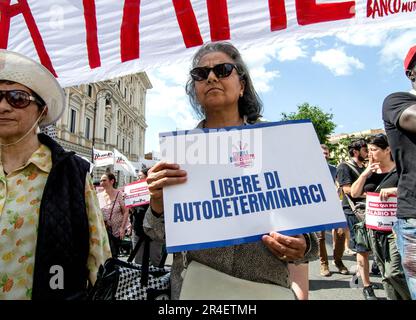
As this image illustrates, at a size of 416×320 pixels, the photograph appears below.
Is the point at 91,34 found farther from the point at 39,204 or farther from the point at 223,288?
the point at 223,288

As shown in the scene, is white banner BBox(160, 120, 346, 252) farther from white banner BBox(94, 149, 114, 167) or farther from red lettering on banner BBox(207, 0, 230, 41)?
white banner BBox(94, 149, 114, 167)

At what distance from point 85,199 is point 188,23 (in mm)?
1336

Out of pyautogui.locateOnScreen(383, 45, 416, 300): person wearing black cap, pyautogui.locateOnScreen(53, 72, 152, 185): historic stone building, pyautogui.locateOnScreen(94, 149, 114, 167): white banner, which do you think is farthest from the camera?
pyautogui.locateOnScreen(53, 72, 152, 185): historic stone building

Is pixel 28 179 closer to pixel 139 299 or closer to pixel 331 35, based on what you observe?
pixel 139 299

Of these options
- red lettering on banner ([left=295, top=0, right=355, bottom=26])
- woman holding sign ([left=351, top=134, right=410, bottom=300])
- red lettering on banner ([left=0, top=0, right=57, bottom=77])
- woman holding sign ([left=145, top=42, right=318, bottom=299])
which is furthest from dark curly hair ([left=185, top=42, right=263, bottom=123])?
woman holding sign ([left=351, top=134, right=410, bottom=300])

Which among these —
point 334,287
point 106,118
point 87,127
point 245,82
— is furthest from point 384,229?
point 106,118

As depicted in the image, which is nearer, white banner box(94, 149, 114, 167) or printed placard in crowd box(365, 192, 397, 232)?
printed placard in crowd box(365, 192, 397, 232)

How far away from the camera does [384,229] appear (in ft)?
11.1

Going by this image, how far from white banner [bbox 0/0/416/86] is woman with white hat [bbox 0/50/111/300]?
0.67 meters

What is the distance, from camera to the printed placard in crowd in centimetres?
338

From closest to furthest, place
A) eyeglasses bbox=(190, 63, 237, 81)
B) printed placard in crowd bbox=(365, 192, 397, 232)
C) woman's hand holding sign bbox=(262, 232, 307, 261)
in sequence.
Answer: woman's hand holding sign bbox=(262, 232, 307, 261), eyeglasses bbox=(190, 63, 237, 81), printed placard in crowd bbox=(365, 192, 397, 232)

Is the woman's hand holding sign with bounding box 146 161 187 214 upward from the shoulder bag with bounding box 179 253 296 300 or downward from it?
upward

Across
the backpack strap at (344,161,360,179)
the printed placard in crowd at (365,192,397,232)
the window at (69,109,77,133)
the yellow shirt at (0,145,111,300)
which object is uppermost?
the window at (69,109,77,133)

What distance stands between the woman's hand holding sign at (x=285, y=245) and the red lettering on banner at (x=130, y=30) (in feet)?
5.30
